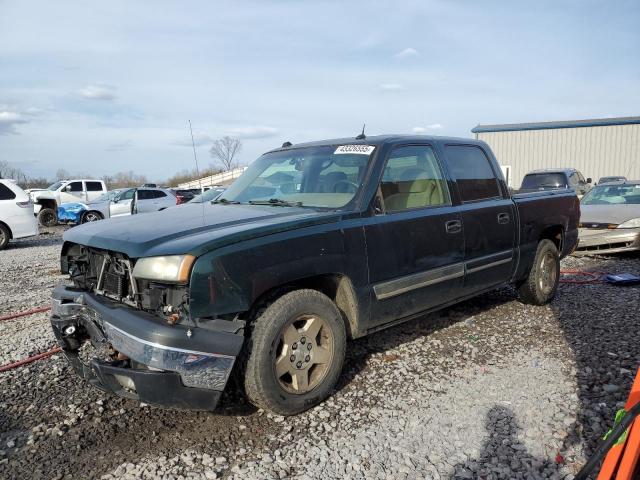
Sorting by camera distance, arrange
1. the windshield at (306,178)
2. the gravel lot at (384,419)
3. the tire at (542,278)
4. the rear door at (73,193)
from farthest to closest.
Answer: the rear door at (73,193), the tire at (542,278), the windshield at (306,178), the gravel lot at (384,419)

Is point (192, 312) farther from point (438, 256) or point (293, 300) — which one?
point (438, 256)

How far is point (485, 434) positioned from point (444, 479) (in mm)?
540

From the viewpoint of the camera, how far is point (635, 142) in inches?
1134

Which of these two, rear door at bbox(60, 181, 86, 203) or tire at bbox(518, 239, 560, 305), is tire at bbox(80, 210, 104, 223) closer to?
rear door at bbox(60, 181, 86, 203)

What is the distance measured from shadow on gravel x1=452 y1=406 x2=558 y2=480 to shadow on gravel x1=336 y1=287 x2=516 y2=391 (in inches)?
43.8

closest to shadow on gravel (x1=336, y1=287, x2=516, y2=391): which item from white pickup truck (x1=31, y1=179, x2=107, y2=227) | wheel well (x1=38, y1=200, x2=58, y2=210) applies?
white pickup truck (x1=31, y1=179, x2=107, y2=227)

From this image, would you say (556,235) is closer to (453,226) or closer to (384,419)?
(453,226)

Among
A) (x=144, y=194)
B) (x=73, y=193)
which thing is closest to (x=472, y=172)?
(x=144, y=194)

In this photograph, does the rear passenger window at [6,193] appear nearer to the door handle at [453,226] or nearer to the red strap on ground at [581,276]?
the door handle at [453,226]

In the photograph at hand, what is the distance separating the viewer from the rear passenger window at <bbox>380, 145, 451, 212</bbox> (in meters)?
3.73

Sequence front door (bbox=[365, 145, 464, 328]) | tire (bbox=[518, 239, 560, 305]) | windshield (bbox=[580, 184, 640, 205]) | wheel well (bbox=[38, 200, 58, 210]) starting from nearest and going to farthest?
1. front door (bbox=[365, 145, 464, 328])
2. tire (bbox=[518, 239, 560, 305])
3. windshield (bbox=[580, 184, 640, 205])
4. wheel well (bbox=[38, 200, 58, 210])

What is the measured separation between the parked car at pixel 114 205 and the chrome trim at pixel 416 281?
1538cm

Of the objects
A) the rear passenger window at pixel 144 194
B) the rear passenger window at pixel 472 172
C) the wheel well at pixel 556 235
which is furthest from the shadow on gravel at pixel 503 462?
the rear passenger window at pixel 144 194

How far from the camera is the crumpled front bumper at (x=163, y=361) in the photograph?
2578 millimetres
